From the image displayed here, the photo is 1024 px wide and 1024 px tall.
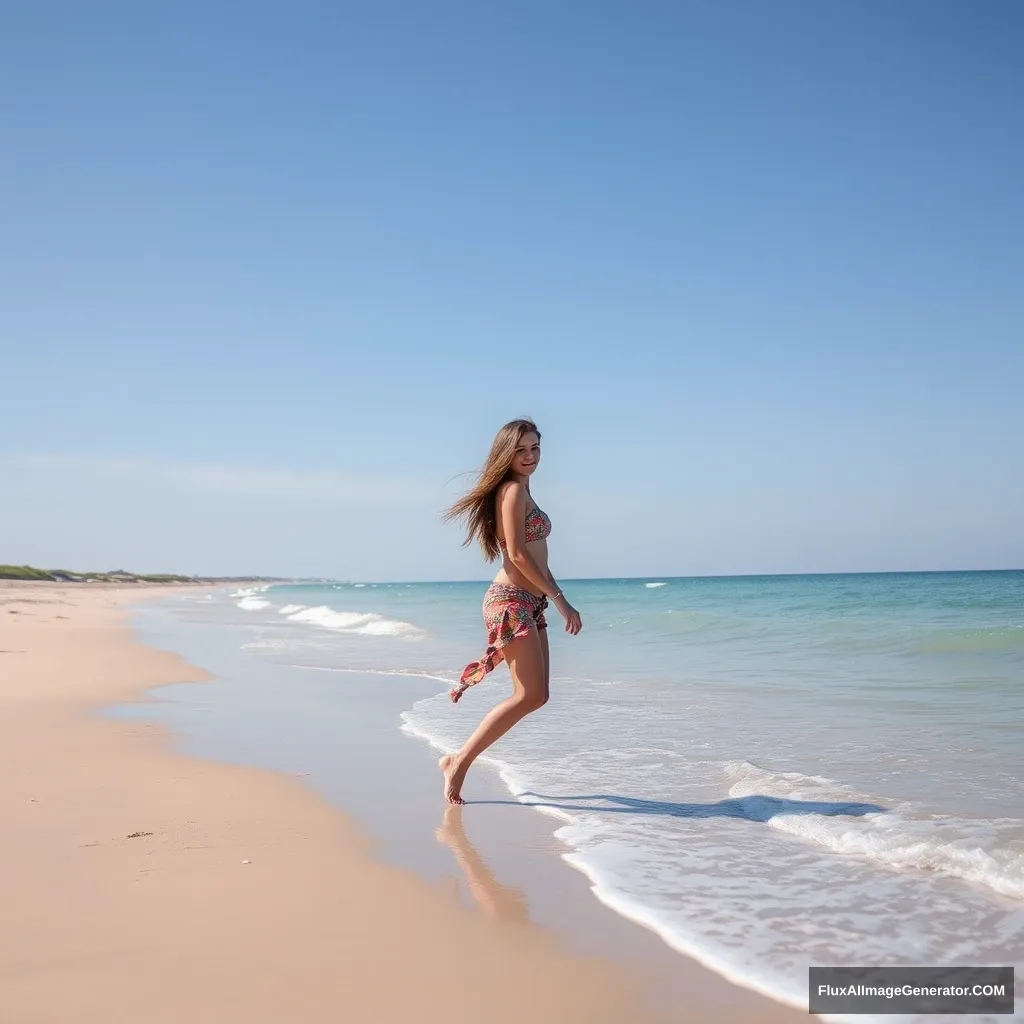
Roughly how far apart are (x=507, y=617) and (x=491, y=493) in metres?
0.71

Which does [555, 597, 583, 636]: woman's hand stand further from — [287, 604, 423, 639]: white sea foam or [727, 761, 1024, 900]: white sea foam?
[287, 604, 423, 639]: white sea foam

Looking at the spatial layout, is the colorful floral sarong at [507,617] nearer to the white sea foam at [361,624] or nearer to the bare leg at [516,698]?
the bare leg at [516,698]

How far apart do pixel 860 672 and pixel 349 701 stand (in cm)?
640

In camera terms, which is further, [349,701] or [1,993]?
[349,701]

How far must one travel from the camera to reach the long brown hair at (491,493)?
4.98m

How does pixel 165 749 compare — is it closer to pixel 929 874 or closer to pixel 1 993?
pixel 1 993

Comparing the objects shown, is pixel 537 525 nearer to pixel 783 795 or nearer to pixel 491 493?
pixel 491 493

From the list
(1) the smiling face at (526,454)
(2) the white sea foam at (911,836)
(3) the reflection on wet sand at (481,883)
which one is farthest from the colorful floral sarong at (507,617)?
(2) the white sea foam at (911,836)

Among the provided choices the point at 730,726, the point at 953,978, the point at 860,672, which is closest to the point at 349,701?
the point at 730,726

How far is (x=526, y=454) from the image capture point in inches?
196

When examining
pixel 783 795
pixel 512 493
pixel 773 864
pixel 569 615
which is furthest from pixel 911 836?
pixel 512 493

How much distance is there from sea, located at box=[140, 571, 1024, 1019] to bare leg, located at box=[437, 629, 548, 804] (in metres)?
0.46

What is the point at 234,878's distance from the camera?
3.61 m

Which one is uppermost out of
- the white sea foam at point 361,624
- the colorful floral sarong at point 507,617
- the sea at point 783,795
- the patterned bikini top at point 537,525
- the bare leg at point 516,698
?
the patterned bikini top at point 537,525
